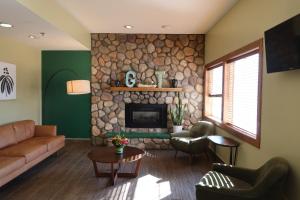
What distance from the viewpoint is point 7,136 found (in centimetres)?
423

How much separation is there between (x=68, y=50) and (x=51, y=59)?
1.79ft

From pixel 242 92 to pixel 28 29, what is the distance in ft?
12.3

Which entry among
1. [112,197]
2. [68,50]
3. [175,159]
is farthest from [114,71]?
[112,197]

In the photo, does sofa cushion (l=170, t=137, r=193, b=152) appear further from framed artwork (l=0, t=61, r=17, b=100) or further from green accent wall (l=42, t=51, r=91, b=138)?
framed artwork (l=0, t=61, r=17, b=100)

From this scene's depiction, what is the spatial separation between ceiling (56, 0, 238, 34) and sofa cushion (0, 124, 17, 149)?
7.87 ft

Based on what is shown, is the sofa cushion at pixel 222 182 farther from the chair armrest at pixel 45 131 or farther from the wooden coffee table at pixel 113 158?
the chair armrest at pixel 45 131

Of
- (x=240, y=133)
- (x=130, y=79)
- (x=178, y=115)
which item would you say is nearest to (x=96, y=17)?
(x=130, y=79)

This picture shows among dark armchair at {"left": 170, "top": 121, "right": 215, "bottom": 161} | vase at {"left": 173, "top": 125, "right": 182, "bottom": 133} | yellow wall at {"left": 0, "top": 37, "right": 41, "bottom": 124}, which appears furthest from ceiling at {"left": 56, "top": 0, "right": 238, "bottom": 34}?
vase at {"left": 173, "top": 125, "right": 182, "bottom": 133}

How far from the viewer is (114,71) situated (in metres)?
6.12

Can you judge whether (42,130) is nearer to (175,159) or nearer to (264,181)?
(175,159)

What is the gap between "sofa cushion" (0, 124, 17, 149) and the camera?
411cm

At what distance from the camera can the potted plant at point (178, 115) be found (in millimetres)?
5816

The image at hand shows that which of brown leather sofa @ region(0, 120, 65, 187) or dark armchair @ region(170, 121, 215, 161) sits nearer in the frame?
brown leather sofa @ region(0, 120, 65, 187)

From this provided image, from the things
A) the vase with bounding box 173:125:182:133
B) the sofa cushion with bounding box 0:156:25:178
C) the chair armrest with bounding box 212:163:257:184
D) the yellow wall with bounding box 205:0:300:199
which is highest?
the yellow wall with bounding box 205:0:300:199
